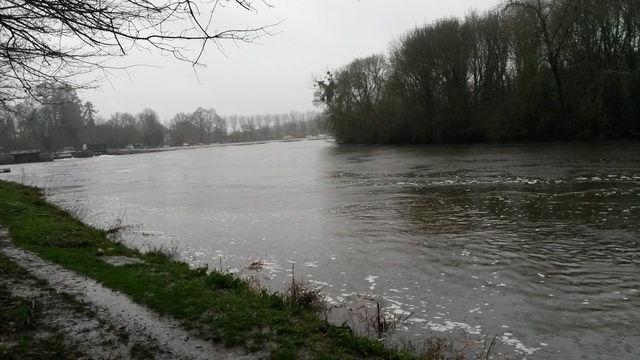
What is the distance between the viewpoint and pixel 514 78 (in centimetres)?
4572

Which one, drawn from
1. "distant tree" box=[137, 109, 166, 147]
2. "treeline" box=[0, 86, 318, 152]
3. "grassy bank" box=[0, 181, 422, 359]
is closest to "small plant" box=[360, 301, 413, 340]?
"grassy bank" box=[0, 181, 422, 359]

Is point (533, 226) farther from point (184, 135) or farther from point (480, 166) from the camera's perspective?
point (184, 135)

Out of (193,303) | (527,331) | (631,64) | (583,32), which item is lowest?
(527,331)

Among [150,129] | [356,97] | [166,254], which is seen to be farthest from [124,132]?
[166,254]

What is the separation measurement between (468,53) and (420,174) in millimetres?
30066

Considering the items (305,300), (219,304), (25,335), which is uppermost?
(25,335)

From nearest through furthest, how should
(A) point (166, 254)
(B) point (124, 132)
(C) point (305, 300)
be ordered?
(C) point (305, 300) → (A) point (166, 254) → (B) point (124, 132)

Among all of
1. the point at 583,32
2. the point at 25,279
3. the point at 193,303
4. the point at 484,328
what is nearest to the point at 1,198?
the point at 25,279

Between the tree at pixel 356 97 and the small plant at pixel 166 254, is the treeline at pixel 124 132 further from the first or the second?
the small plant at pixel 166 254

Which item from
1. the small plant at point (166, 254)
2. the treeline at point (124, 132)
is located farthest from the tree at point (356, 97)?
the small plant at point (166, 254)

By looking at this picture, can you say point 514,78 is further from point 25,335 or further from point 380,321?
point 25,335

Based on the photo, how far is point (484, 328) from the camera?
5.93m

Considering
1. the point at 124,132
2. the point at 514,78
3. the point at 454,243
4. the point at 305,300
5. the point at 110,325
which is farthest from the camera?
the point at 124,132

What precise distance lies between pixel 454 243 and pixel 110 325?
7.50 meters
